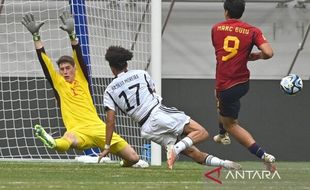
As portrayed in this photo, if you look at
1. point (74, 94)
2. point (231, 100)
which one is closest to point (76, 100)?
point (74, 94)

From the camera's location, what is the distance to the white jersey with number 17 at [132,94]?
8766mm

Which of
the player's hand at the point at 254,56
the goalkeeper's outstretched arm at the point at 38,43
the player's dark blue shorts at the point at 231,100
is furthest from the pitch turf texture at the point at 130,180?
the goalkeeper's outstretched arm at the point at 38,43

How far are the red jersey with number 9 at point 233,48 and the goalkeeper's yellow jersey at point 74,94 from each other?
1661 millimetres

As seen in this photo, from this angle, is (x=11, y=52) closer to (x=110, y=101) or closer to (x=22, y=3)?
(x=22, y=3)

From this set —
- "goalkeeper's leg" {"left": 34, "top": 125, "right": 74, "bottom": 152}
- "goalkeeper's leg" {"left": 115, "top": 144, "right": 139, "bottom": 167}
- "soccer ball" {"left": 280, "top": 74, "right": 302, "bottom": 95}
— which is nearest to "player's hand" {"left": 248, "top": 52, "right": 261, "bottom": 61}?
"soccer ball" {"left": 280, "top": 74, "right": 302, "bottom": 95}

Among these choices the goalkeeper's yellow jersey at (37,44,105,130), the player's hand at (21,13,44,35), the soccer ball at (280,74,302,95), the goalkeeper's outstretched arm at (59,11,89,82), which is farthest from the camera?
the goalkeeper's outstretched arm at (59,11,89,82)

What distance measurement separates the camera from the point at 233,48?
8.67 meters

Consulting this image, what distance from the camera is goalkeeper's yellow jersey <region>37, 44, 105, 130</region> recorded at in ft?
31.7

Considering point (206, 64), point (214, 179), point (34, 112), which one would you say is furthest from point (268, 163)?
point (206, 64)

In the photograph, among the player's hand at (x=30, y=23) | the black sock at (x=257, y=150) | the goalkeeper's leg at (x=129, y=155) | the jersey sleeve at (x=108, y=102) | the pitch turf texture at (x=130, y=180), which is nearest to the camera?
the pitch turf texture at (x=130, y=180)

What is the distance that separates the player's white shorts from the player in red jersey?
1.46 feet

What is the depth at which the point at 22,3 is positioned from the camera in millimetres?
13820

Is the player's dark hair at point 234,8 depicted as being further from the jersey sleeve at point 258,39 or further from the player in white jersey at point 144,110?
the player in white jersey at point 144,110

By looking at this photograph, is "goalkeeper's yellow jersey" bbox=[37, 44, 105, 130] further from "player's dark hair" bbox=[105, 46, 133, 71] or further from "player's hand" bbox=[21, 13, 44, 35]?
"player's dark hair" bbox=[105, 46, 133, 71]
